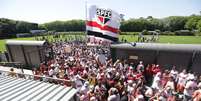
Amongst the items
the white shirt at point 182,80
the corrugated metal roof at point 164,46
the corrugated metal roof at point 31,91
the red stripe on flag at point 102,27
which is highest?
the red stripe on flag at point 102,27

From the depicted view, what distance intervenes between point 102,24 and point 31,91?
8413 mm

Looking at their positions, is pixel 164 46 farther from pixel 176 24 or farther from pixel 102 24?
pixel 176 24

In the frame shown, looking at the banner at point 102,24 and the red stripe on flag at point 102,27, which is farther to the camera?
the red stripe on flag at point 102,27

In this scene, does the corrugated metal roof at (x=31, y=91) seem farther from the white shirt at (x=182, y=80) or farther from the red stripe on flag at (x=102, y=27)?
the red stripe on flag at (x=102, y=27)

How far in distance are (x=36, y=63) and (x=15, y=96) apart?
15060 millimetres

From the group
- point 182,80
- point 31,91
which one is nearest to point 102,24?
point 182,80

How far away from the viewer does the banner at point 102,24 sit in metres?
13.1

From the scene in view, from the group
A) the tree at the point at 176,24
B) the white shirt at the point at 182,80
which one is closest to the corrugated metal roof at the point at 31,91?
the white shirt at the point at 182,80

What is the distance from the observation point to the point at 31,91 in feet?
18.9

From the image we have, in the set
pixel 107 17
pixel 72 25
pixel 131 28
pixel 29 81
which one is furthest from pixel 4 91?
pixel 72 25

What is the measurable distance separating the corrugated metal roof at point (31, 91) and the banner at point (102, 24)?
7.54m

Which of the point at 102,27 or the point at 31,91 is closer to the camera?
the point at 31,91

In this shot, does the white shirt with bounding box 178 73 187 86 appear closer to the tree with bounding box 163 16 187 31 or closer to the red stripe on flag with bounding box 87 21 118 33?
the red stripe on flag with bounding box 87 21 118 33

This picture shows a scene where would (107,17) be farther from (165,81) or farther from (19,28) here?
(19,28)
